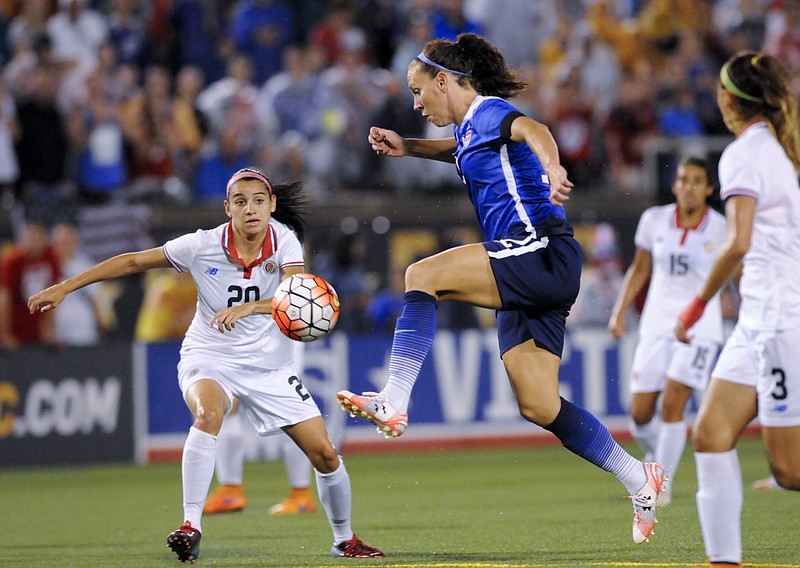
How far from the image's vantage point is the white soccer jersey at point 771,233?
5194 mm

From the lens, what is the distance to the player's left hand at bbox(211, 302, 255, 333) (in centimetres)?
665

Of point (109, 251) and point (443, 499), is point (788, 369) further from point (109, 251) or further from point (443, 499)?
point (109, 251)

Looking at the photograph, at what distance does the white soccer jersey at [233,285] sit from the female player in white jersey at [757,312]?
8.60 ft

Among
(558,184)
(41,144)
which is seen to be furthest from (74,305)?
(558,184)

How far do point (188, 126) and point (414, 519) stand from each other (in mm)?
7762

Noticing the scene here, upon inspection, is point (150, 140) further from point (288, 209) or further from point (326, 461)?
point (326, 461)

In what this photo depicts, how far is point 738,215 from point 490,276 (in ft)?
4.07

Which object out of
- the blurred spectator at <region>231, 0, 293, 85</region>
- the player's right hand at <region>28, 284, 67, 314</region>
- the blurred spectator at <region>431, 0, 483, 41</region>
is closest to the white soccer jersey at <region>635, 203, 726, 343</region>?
the player's right hand at <region>28, 284, 67, 314</region>

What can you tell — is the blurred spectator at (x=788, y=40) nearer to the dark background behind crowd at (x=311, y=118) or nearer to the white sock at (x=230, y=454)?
the dark background behind crowd at (x=311, y=118)

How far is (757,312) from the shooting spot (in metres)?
5.35

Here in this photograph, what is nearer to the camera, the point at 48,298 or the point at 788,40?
the point at 48,298

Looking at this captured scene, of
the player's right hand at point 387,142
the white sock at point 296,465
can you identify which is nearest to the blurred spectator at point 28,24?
the white sock at point 296,465

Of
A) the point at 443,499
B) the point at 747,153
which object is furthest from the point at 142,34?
the point at 747,153

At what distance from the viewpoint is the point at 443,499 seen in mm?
10078
